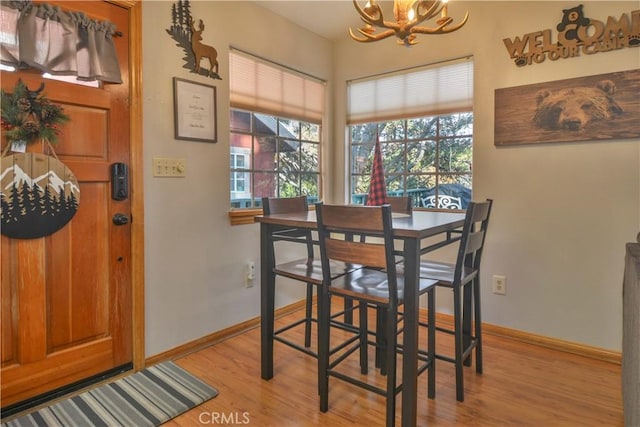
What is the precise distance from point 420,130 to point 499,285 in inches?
52.4

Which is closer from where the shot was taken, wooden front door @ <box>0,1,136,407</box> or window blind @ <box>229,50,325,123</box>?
wooden front door @ <box>0,1,136,407</box>

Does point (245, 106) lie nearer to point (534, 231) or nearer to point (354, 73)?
point (354, 73)

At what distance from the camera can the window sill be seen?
102 inches

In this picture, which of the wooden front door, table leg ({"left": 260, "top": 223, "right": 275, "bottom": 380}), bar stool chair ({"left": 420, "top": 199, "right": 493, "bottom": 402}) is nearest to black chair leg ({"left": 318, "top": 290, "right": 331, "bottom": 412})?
table leg ({"left": 260, "top": 223, "right": 275, "bottom": 380})

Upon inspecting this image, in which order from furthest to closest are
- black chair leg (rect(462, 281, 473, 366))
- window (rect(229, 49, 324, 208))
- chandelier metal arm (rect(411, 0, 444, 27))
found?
window (rect(229, 49, 324, 208)) → black chair leg (rect(462, 281, 473, 366)) → chandelier metal arm (rect(411, 0, 444, 27))

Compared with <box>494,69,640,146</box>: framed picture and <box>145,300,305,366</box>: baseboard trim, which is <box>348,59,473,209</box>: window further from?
<box>145,300,305,366</box>: baseboard trim

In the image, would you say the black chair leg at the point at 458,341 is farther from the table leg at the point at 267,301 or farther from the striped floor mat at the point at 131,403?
the striped floor mat at the point at 131,403

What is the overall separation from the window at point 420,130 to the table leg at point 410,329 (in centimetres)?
145

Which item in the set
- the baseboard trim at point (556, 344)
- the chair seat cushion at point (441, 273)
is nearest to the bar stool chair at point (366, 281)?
the chair seat cushion at point (441, 273)

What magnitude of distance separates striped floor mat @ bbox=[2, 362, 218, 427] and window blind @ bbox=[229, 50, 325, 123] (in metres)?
1.82

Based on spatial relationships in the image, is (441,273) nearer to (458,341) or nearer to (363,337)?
(458,341)

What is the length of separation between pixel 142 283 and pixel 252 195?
102 cm

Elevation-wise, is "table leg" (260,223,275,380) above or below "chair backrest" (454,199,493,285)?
below

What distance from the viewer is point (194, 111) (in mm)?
2334
